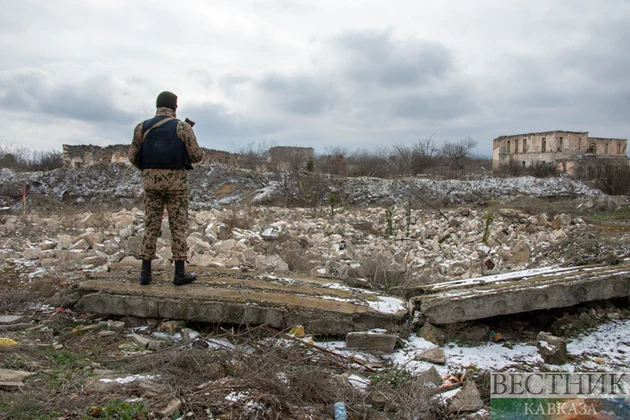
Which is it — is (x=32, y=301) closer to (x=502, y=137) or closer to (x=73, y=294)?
(x=73, y=294)

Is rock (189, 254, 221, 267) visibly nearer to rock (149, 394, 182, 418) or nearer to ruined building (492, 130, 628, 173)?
rock (149, 394, 182, 418)

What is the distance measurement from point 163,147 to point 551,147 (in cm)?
3258

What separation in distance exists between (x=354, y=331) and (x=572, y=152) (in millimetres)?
32869

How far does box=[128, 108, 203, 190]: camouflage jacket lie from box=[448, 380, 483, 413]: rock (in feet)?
Answer: 8.21

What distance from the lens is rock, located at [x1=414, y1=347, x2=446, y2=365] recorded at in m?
2.56

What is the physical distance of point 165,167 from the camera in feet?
11.0

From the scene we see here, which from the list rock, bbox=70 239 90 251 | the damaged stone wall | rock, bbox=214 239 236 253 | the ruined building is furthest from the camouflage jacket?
the ruined building

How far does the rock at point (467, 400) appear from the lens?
2.04m

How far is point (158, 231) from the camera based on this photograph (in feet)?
11.6

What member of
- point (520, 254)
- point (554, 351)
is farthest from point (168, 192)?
point (520, 254)

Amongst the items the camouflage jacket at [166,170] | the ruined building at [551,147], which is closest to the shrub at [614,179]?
the ruined building at [551,147]

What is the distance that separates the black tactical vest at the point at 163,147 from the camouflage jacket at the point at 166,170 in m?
0.04

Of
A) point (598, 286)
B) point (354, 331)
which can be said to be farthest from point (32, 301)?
point (598, 286)

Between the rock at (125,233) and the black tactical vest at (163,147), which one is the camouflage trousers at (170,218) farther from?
the rock at (125,233)
